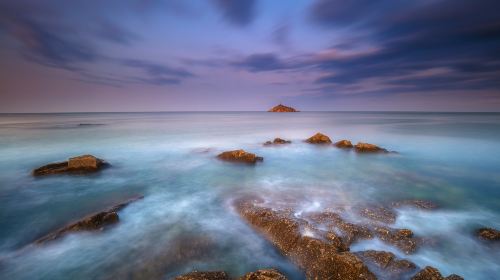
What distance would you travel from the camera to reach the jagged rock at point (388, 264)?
5.07 metres

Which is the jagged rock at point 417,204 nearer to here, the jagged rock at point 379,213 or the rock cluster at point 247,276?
the jagged rock at point 379,213

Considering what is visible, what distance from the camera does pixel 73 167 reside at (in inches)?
497

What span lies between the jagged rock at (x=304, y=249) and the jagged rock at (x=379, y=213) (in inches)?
90.6

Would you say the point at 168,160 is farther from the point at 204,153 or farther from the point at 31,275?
the point at 31,275

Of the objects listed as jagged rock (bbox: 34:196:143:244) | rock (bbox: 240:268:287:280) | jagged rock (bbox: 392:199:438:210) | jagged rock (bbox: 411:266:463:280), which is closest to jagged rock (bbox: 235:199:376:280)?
jagged rock (bbox: 411:266:463:280)

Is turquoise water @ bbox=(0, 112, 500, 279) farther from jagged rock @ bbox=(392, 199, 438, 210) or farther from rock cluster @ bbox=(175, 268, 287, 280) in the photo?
→ rock cluster @ bbox=(175, 268, 287, 280)

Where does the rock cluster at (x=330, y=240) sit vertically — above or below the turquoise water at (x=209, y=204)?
above

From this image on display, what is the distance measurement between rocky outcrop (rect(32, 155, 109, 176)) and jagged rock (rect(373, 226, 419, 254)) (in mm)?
12990

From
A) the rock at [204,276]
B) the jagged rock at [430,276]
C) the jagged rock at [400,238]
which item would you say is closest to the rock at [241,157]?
the jagged rock at [400,238]

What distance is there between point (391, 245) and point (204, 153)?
14.9m

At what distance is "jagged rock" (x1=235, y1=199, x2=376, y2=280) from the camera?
486cm

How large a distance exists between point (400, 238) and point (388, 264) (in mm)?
1542

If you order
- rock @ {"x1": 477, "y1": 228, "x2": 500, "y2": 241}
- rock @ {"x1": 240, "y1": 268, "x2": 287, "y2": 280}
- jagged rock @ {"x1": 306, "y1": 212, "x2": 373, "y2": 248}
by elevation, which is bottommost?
rock @ {"x1": 477, "y1": 228, "x2": 500, "y2": 241}

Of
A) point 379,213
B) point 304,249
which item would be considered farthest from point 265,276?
point 379,213
